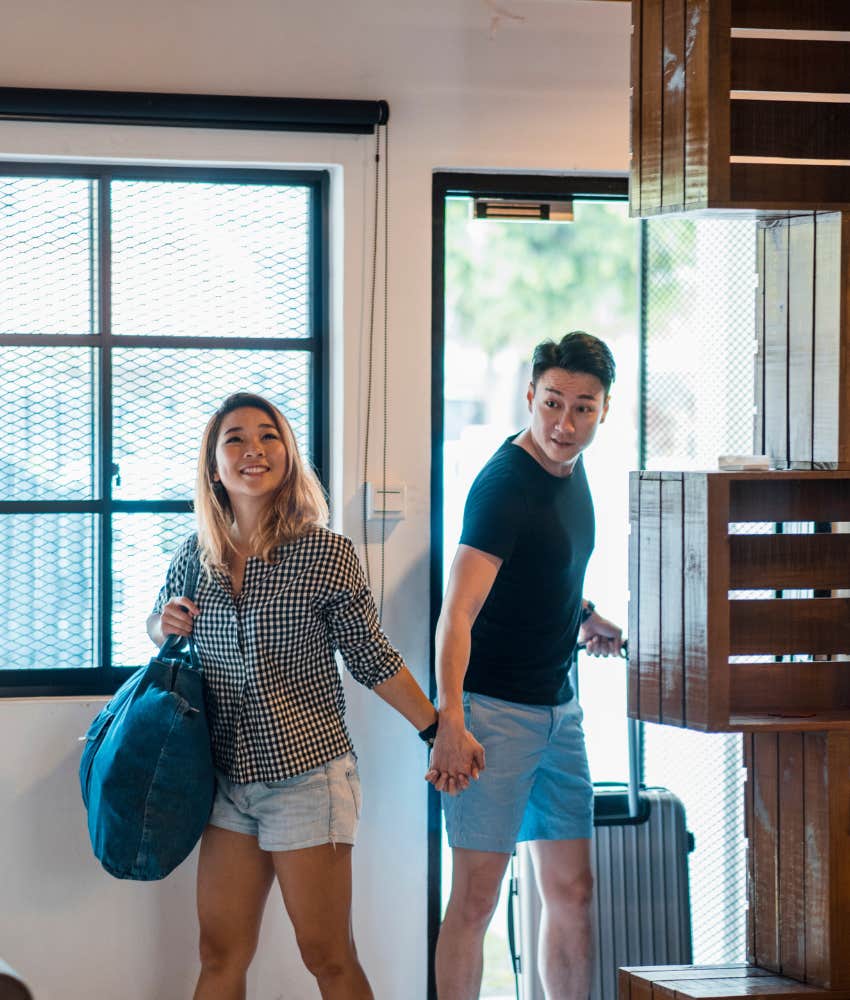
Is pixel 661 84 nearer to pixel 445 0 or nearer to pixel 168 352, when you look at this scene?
pixel 445 0

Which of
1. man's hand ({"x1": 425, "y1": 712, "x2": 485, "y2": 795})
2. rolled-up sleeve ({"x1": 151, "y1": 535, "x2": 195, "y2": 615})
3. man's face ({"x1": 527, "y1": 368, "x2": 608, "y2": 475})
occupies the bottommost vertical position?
man's hand ({"x1": 425, "y1": 712, "x2": 485, "y2": 795})

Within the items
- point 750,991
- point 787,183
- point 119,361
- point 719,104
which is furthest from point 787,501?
point 119,361

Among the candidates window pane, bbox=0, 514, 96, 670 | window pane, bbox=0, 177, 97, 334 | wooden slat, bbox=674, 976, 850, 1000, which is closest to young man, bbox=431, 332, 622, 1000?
wooden slat, bbox=674, 976, 850, 1000

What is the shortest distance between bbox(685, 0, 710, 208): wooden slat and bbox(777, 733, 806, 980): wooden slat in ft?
3.11

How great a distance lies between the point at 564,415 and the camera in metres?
2.65

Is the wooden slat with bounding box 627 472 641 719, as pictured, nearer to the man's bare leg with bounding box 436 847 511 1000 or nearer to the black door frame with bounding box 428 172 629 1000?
the man's bare leg with bounding box 436 847 511 1000

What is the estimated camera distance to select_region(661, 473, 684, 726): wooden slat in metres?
2.10

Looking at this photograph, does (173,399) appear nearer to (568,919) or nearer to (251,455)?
(251,455)

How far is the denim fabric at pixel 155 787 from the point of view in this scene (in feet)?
7.89

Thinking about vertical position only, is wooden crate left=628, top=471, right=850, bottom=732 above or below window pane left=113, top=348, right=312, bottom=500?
below

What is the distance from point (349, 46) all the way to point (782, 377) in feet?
4.56

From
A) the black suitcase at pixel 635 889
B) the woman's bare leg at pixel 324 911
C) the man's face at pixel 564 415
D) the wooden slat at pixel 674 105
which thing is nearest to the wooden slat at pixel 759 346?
the wooden slat at pixel 674 105

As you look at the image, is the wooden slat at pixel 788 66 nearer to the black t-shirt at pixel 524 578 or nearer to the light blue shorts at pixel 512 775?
the black t-shirt at pixel 524 578

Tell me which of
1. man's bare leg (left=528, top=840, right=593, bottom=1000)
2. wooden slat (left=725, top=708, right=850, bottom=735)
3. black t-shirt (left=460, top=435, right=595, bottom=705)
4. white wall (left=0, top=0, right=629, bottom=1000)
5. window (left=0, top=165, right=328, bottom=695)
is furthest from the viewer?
window (left=0, top=165, right=328, bottom=695)
